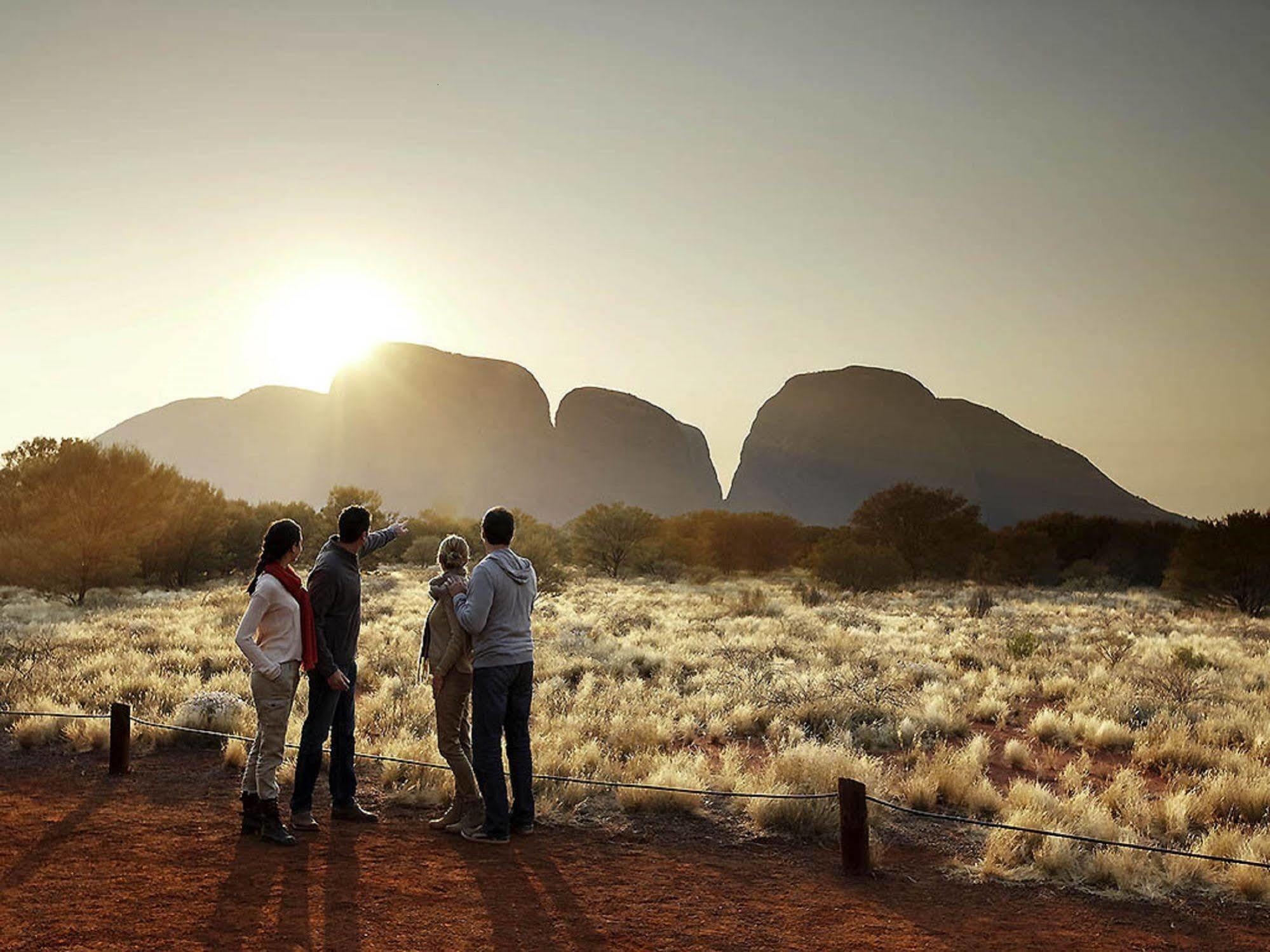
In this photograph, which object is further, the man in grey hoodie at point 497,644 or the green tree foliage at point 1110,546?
the green tree foliage at point 1110,546

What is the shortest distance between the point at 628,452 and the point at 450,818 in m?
181

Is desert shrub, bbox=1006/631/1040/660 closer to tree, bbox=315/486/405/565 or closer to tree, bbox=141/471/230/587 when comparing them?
tree, bbox=141/471/230/587

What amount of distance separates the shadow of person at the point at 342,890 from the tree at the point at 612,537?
37.7 m

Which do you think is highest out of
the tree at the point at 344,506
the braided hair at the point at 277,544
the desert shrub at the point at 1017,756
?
the tree at the point at 344,506

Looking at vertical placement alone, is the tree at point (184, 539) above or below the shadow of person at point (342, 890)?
above

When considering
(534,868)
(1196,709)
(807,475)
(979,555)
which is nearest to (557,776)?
(534,868)

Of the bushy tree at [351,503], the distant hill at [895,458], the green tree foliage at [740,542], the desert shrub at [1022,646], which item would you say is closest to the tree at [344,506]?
the bushy tree at [351,503]

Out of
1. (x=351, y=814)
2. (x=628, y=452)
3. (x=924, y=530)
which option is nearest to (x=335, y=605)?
(x=351, y=814)

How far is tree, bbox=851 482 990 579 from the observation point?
148 feet

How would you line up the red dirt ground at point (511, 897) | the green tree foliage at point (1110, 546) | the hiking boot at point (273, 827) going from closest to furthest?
the red dirt ground at point (511, 897) < the hiking boot at point (273, 827) < the green tree foliage at point (1110, 546)

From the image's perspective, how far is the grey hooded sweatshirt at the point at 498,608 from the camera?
608 centimetres

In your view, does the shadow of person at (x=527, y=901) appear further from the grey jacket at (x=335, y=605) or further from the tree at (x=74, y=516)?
the tree at (x=74, y=516)

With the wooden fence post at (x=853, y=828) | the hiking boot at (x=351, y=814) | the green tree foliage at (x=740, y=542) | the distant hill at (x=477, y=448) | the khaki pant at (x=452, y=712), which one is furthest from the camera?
the distant hill at (x=477, y=448)

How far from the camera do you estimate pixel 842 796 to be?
6.04 m
